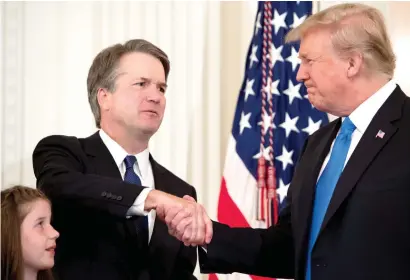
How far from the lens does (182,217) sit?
7.88 feet

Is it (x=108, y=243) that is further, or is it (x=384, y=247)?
(x=108, y=243)

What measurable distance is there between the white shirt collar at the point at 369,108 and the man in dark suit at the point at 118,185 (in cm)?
66

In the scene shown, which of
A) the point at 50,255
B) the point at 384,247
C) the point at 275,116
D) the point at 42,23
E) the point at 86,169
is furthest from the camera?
the point at 42,23

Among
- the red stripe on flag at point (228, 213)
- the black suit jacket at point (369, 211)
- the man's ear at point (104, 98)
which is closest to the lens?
the black suit jacket at point (369, 211)

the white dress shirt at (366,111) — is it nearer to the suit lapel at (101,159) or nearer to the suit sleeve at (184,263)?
the suit sleeve at (184,263)

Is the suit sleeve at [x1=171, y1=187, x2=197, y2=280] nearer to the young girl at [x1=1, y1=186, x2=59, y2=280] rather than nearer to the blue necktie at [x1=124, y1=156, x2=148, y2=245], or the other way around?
the blue necktie at [x1=124, y1=156, x2=148, y2=245]

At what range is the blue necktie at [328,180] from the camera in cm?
224

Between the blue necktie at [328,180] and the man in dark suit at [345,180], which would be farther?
the blue necktie at [328,180]

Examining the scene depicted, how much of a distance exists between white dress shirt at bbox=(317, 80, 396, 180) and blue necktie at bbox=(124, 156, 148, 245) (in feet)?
2.54

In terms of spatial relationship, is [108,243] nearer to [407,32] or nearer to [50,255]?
[50,255]

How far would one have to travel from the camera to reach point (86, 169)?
250 cm

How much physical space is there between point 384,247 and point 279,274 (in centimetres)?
63

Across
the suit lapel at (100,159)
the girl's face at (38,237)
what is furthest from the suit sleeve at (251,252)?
the girl's face at (38,237)

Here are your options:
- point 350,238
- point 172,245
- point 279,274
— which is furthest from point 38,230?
point 350,238
